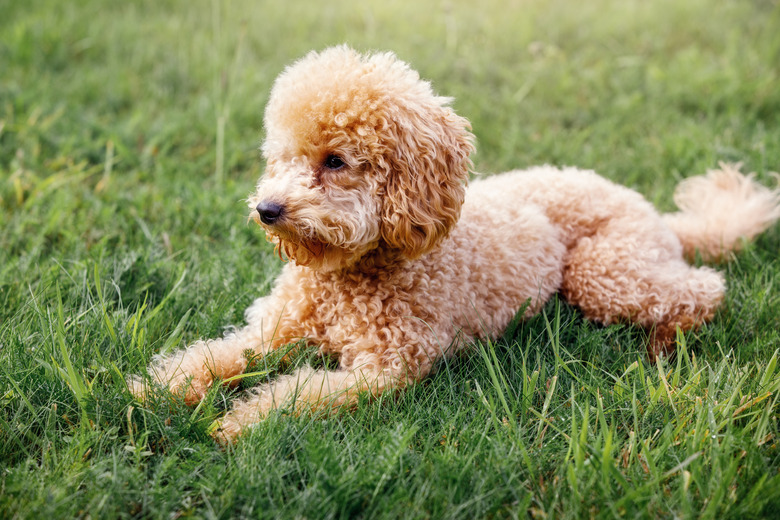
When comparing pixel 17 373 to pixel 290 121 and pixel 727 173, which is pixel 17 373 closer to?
pixel 290 121

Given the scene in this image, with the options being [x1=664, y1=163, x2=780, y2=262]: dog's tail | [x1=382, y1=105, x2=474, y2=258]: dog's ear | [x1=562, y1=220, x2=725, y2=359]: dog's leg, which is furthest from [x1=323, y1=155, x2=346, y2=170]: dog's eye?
[x1=664, y1=163, x2=780, y2=262]: dog's tail

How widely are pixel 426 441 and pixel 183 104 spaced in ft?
14.1

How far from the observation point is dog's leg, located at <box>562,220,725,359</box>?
9.96ft

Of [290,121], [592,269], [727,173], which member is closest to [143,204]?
[290,121]

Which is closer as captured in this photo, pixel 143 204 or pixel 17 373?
Result: pixel 17 373

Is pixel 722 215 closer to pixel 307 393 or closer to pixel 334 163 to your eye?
pixel 334 163

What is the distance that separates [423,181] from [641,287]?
→ 4.57 ft

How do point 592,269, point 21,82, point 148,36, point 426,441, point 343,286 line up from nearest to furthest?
point 426,441, point 343,286, point 592,269, point 21,82, point 148,36

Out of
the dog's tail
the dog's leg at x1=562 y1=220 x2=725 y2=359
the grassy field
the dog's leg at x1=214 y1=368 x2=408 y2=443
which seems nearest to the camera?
the grassy field

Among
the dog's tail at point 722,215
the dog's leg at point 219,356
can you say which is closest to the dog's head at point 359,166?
the dog's leg at point 219,356

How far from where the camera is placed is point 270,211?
2312 mm

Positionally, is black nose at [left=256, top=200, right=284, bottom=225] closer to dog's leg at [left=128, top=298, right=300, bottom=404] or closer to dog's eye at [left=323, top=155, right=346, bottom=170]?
dog's eye at [left=323, top=155, right=346, bottom=170]

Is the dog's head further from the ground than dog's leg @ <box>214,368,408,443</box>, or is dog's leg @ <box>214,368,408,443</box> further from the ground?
the dog's head

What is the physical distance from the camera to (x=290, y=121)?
2.45 m
